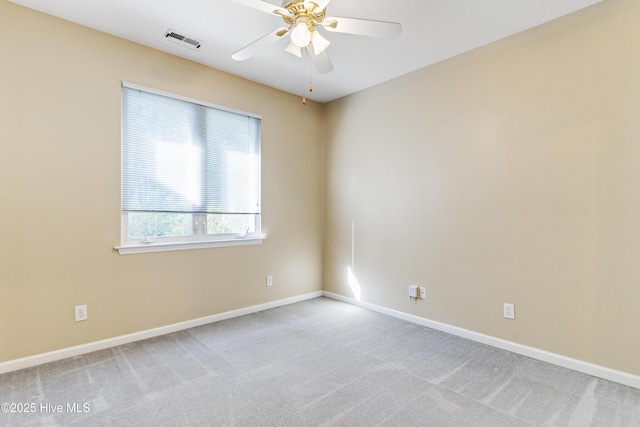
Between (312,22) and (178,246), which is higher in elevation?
(312,22)

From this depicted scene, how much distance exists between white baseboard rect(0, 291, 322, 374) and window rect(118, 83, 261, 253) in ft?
2.54

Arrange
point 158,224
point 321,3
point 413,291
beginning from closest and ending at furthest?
1. point 321,3
2. point 158,224
3. point 413,291

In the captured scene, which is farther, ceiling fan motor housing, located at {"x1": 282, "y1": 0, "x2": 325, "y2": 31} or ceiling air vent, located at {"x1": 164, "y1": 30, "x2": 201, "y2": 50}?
ceiling air vent, located at {"x1": 164, "y1": 30, "x2": 201, "y2": 50}

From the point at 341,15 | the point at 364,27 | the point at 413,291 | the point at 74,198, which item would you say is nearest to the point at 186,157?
the point at 74,198

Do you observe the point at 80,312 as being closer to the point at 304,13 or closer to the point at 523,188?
the point at 304,13

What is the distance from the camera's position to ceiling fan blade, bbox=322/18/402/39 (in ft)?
5.94

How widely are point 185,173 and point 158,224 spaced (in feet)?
1.85

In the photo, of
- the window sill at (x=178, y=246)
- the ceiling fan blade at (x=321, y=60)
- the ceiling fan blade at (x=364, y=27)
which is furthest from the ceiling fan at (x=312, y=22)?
the window sill at (x=178, y=246)

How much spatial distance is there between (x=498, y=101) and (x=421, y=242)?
149 cm

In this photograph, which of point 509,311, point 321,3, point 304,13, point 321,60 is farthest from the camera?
point 509,311

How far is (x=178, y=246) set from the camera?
3.04m

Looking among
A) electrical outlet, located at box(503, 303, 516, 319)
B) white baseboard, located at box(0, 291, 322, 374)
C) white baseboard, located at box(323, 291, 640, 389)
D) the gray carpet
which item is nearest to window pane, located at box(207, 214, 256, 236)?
white baseboard, located at box(0, 291, 322, 374)

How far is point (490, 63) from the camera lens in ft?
9.02

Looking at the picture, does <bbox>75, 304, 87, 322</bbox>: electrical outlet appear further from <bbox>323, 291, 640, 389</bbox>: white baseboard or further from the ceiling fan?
<bbox>323, 291, 640, 389</bbox>: white baseboard
